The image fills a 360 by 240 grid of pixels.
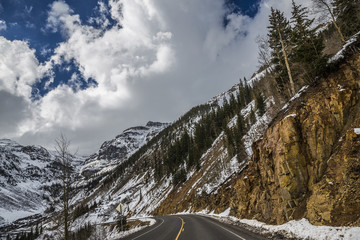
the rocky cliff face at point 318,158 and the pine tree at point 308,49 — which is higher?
the pine tree at point 308,49

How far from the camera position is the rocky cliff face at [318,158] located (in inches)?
291

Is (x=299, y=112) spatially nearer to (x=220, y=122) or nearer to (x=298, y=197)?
(x=298, y=197)

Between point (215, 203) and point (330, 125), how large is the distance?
20153 mm

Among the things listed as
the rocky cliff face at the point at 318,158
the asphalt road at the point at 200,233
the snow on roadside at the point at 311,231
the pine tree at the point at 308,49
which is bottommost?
the asphalt road at the point at 200,233

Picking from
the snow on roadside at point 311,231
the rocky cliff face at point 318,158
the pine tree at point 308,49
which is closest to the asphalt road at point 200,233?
the snow on roadside at point 311,231

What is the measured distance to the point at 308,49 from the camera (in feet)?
47.6

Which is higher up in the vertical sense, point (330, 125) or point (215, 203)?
point (330, 125)

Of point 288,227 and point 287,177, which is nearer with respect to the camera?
point 288,227

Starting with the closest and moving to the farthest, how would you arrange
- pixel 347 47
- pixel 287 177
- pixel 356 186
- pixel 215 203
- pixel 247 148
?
pixel 356 186, pixel 287 177, pixel 347 47, pixel 215 203, pixel 247 148

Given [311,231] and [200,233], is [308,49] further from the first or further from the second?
[200,233]

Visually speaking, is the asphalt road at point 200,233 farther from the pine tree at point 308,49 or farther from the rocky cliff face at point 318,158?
the pine tree at point 308,49

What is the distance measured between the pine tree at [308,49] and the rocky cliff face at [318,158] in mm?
1238

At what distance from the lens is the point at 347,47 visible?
1127cm

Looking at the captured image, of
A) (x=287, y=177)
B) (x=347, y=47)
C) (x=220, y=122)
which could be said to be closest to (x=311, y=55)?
(x=347, y=47)
